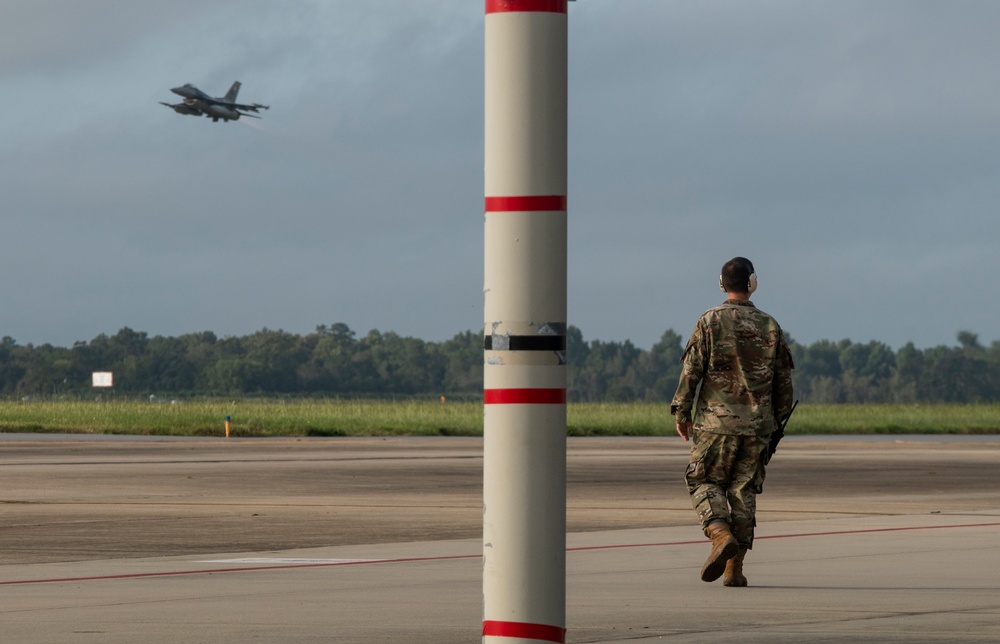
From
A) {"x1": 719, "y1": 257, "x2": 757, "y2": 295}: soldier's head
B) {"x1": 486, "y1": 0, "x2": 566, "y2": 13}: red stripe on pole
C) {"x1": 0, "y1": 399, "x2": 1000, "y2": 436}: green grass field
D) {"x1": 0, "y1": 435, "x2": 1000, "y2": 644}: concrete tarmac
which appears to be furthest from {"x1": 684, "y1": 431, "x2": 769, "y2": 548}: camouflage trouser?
{"x1": 0, "y1": 399, "x2": 1000, "y2": 436}: green grass field

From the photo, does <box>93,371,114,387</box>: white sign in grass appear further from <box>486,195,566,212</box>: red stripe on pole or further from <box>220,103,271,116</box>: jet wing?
<box>486,195,566,212</box>: red stripe on pole

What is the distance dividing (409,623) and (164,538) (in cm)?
685

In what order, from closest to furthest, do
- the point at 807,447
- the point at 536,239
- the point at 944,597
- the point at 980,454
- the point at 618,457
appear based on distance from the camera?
the point at 536,239 → the point at 944,597 → the point at 618,457 → the point at 980,454 → the point at 807,447

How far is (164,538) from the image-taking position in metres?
16.4

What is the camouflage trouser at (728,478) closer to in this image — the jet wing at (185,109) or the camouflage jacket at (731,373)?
the camouflage jacket at (731,373)

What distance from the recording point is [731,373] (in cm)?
1220

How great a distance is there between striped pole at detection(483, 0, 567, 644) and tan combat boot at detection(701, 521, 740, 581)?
17.9 feet

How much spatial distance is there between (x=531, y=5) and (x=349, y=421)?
63.3 metres

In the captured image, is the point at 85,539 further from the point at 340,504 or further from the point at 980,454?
the point at 980,454

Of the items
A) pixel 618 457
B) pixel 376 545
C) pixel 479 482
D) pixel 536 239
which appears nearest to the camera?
pixel 536 239

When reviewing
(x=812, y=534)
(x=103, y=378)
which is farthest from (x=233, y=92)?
(x=812, y=534)

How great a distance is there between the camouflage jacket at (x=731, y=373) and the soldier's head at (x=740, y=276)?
0.76 ft

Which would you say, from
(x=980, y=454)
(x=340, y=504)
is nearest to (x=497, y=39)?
(x=340, y=504)

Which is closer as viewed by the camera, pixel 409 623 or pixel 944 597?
pixel 409 623
